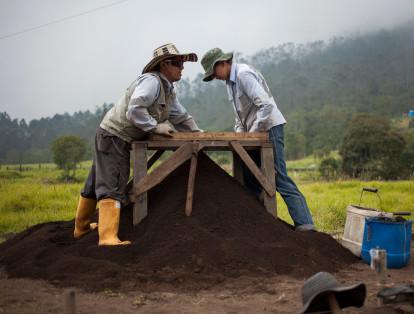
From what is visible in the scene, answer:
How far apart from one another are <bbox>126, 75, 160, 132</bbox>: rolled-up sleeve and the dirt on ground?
2.55 feet

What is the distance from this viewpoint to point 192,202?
510 centimetres

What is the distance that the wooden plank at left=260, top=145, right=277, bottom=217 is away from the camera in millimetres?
5594

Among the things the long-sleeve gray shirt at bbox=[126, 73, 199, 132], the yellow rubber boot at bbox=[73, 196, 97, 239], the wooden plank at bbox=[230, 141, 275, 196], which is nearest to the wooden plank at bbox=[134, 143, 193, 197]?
the long-sleeve gray shirt at bbox=[126, 73, 199, 132]

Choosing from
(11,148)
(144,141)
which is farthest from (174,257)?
(11,148)

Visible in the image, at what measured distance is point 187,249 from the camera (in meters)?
4.56

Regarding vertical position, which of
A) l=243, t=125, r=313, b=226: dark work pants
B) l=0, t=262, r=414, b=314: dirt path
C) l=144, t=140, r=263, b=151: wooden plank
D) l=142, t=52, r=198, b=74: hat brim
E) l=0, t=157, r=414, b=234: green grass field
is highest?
l=142, t=52, r=198, b=74: hat brim

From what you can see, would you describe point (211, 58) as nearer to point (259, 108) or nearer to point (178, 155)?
point (259, 108)

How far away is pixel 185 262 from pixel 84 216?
65.4 inches

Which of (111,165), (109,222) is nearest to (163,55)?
(111,165)

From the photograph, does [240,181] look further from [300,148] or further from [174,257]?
[300,148]

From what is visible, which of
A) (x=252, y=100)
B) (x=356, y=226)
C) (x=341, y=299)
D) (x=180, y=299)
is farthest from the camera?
(x=252, y=100)

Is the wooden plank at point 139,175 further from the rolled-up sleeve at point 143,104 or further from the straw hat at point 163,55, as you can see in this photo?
the straw hat at point 163,55

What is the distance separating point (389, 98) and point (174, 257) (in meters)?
92.8

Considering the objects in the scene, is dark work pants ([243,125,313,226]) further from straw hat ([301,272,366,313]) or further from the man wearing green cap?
straw hat ([301,272,366,313])
